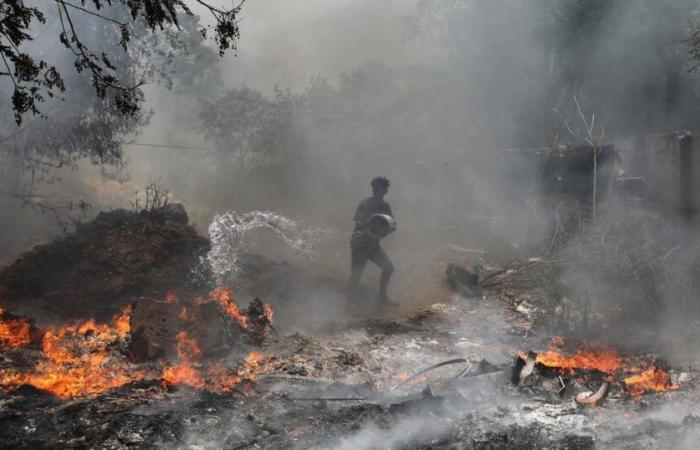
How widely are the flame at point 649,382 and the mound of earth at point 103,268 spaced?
20.9 feet

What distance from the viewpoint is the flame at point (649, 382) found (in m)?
4.98

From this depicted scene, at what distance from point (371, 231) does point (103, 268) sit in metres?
4.30

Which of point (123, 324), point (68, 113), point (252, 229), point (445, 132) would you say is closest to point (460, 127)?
point (445, 132)

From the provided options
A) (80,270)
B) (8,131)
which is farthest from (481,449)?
(8,131)

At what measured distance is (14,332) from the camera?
5586 mm

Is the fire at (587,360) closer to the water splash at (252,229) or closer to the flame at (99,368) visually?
the flame at (99,368)

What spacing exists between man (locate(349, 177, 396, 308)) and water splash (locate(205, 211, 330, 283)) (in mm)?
3120

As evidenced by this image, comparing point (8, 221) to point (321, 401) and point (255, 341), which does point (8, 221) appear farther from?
point (321, 401)

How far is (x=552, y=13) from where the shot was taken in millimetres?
15484

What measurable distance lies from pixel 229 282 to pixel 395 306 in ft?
9.95

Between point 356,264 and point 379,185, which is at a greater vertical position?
point 379,185

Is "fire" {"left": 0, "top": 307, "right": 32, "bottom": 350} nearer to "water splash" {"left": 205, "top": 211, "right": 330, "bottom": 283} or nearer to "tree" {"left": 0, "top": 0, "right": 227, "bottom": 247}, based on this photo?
"tree" {"left": 0, "top": 0, "right": 227, "bottom": 247}

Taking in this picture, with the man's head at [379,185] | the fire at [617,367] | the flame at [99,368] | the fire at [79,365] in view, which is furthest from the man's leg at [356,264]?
the fire at [79,365]

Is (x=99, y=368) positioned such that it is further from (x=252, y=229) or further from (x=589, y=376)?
(x=252, y=229)
